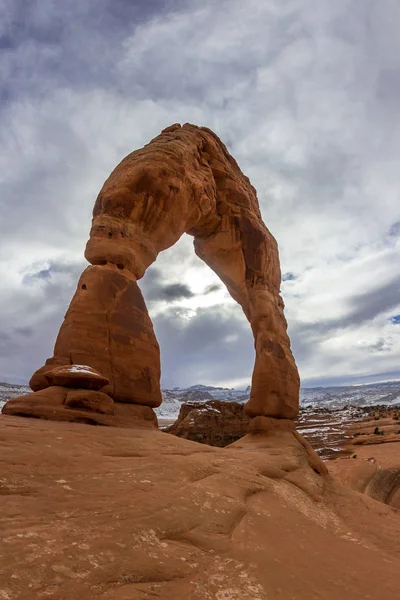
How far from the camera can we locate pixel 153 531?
3.19m

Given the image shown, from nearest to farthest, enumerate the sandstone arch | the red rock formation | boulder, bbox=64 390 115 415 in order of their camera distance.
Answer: boulder, bbox=64 390 115 415
the sandstone arch
the red rock formation

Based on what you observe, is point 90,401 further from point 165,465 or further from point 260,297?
point 260,297

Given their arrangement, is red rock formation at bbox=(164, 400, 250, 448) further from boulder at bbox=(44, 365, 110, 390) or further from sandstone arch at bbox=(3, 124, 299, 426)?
boulder at bbox=(44, 365, 110, 390)

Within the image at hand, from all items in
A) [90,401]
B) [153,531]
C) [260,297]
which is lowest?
[153,531]

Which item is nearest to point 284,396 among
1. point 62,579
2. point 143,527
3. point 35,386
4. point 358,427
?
point 35,386

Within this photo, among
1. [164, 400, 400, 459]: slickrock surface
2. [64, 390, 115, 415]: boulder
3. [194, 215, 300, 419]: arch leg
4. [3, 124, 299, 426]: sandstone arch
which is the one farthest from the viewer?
[164, 400, 400, 459]: slickrock surface

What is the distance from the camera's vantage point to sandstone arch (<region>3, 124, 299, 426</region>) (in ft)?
29.6

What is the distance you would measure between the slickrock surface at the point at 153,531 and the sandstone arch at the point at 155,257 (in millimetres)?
2924

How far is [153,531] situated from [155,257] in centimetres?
905

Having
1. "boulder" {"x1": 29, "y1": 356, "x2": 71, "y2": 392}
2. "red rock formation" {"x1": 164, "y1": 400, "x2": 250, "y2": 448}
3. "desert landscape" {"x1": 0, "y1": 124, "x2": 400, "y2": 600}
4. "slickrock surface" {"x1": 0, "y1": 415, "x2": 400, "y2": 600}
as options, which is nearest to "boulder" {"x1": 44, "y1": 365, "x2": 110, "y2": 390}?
"desert landscape" {"x1": 0, "y1": 124, "x2": 400, "y2": 600}

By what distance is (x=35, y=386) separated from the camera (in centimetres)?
810

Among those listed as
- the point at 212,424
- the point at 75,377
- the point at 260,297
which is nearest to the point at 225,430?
the point at 212,424

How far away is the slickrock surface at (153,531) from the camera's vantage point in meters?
2.41

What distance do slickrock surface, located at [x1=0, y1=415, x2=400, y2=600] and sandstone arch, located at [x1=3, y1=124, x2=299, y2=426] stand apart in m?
2.92
